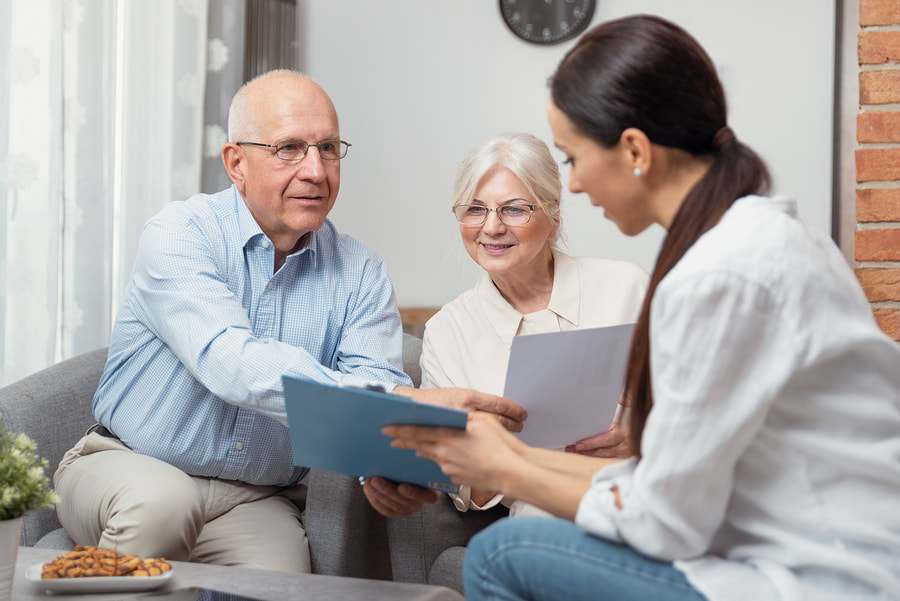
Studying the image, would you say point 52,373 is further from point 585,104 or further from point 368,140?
point 368,140

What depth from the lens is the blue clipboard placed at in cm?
106

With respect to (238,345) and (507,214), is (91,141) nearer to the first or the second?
(238,345)

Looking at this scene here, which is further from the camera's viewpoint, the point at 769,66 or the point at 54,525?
the point at 769,66

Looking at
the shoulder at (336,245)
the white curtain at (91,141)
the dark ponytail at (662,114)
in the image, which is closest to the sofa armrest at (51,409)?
the white curtain at (91,141)

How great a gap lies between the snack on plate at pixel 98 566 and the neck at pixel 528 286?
0.96 meters

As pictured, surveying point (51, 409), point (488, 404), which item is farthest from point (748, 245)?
point (51, 409)

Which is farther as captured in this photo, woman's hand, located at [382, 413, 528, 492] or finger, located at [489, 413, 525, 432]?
finger, located at [489, 413, 525, 432]

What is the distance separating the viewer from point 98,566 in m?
1.20

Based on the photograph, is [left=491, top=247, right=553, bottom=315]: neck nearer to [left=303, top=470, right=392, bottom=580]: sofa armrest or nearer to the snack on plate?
[left=303, top=470, right=392, bottom=580]: sofa armrest

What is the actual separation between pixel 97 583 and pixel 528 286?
107 centimetres

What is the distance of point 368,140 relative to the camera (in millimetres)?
3529

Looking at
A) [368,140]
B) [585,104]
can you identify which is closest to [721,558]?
[585,104]

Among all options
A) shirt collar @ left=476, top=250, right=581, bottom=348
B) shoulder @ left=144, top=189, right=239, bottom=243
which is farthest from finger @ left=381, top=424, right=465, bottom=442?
shoulder @ left=144, top=189, right=239, bottom=243

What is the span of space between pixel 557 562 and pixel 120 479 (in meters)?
0.93
